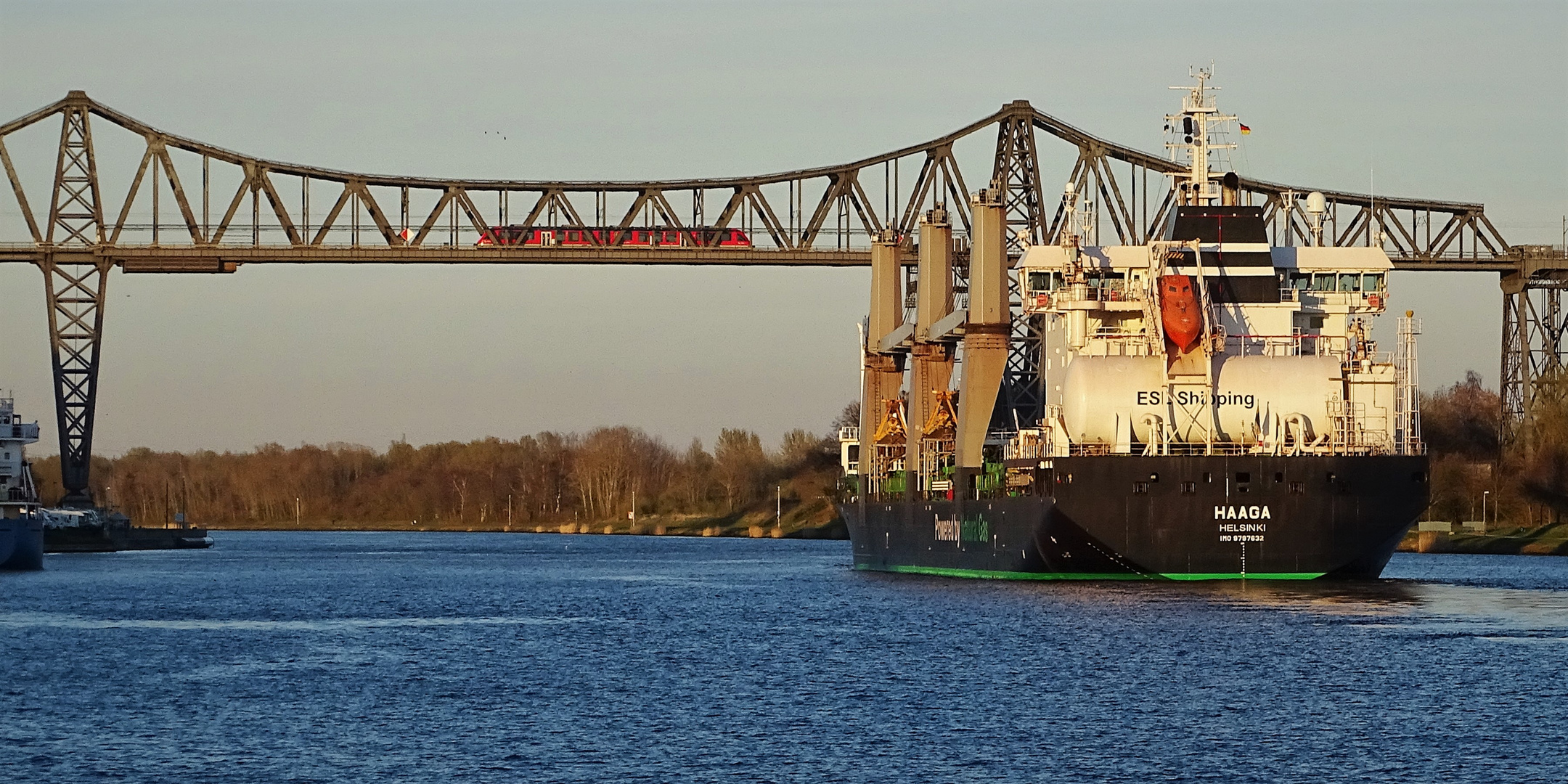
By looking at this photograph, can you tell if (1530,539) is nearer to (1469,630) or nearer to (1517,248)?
(1517,248)

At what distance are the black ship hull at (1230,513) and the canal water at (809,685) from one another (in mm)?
902

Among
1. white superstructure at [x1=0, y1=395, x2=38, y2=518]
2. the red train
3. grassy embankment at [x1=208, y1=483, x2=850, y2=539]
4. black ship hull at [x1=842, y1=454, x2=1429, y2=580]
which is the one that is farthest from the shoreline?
black ship hull at [x1=842, y1=454, x2=1429, y2=580]

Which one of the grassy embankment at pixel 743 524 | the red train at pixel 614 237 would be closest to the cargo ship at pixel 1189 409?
the red train at pixel 614 237

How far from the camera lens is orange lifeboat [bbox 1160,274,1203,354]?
4888 cm

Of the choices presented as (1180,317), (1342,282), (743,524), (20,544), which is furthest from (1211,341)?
(743,524)

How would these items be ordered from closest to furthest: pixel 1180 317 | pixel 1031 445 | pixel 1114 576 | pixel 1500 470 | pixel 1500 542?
pixel 1180 317 < pixel 1114 576 < pixel 1031 445 < pixel 1500 542 < pixel 1500 470

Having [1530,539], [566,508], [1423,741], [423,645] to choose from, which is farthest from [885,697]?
[566,508]

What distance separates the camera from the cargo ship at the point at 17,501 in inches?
2813

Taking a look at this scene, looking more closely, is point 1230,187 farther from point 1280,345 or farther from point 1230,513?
point 1230,513

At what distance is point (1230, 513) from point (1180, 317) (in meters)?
4.70

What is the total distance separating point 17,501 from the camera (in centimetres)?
7444

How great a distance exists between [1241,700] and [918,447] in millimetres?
34888

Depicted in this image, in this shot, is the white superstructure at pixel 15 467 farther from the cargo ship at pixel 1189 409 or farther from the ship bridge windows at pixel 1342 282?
the ship bridge windows at pixel 1342 282

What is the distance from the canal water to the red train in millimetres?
40677
